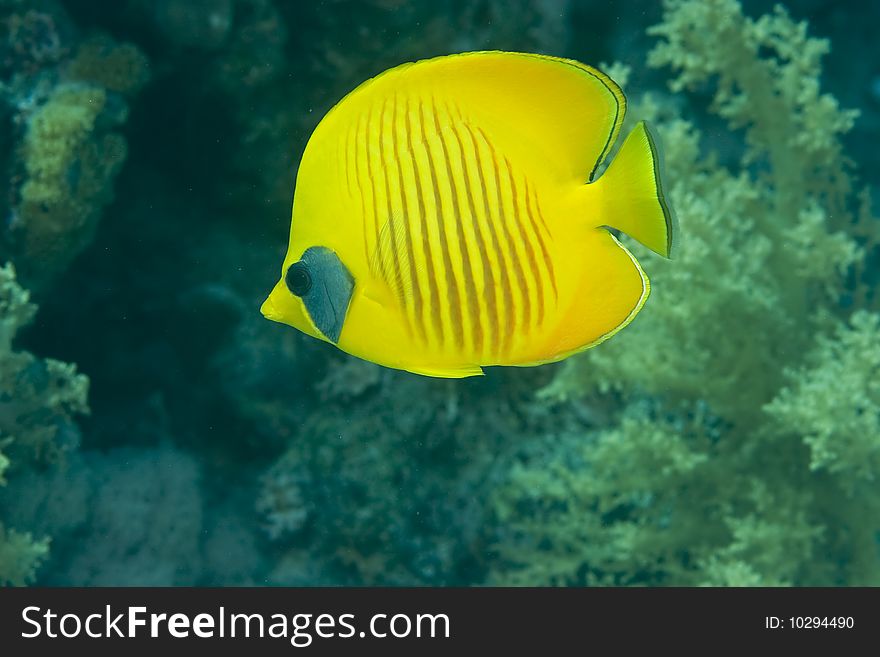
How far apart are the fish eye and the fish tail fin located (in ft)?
1.17

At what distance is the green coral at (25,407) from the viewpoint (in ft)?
7.97

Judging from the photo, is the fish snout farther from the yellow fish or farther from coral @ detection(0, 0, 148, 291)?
coral @ detection(0, 0, 148, 291)

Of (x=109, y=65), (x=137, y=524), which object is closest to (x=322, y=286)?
(x=109, y=65)

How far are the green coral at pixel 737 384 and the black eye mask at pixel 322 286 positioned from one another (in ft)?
5.79

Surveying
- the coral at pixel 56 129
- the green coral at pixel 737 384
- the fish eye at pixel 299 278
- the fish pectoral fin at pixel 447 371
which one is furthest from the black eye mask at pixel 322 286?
the coral at pixel 56 129

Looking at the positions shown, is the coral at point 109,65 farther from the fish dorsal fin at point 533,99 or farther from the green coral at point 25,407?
the fish dorsal fin at point 533,99

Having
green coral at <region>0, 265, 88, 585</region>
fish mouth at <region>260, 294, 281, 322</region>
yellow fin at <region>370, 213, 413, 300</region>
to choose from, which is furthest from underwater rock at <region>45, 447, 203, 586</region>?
yellow fin at <region>370, 213, 413, 300</region>

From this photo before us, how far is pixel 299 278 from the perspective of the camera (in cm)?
92

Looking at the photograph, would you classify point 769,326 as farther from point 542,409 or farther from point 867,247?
point 542,409

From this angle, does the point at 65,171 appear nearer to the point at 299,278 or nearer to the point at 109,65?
the point at 109,65

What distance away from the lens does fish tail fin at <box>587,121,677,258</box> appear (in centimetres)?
90

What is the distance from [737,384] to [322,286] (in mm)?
2060

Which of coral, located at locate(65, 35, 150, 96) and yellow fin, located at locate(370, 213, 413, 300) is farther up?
coral, located at locate(65, 35, 150, 96)
